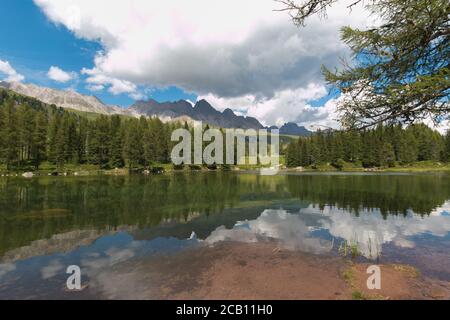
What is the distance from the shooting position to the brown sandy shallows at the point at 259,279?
32.8 feet

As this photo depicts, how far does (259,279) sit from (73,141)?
10569 cm

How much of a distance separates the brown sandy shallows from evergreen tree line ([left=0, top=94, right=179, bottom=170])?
91.2 metres

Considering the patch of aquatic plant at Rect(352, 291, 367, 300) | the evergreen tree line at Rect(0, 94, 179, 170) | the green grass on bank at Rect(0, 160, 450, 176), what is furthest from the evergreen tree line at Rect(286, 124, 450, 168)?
the patch of aquatic plant at Rect(352, 291, 367, 300)

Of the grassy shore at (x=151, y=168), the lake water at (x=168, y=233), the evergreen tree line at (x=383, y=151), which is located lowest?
the lake water at (x=168, y=233)

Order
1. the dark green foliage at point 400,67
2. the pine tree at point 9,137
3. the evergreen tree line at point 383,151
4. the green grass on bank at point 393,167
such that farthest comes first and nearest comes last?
the evergreen tree line at point 383,151
the green grass on bank at point 393,167
the pine tree at point 9,137
the dark green foliage at point 400,67

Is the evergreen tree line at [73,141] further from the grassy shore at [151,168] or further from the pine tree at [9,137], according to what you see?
the grassy shore at [151,168]

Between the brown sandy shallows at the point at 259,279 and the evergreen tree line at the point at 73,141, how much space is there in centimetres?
9120

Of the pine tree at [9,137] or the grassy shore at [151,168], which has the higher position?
the pine tree at [9,137]

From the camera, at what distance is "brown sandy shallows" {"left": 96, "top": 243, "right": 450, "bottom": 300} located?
10.0 meters

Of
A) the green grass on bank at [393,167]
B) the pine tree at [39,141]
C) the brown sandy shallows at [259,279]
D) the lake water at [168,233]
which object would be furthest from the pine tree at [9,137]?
the green grass on bank at [393,167]

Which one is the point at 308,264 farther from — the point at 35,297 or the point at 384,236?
the point at 35,297

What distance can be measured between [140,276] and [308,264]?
25.7ft

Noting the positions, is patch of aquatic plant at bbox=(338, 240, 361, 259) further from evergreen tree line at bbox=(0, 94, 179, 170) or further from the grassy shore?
evergreen tree line at bbox=(0, 94, 179, 170)
